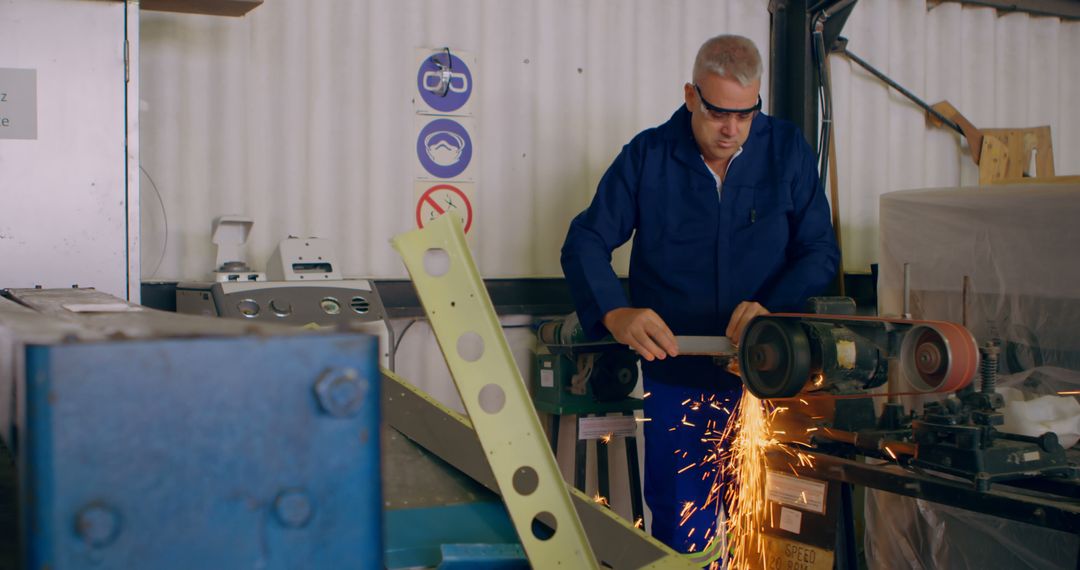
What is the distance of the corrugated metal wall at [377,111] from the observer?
3072 mm

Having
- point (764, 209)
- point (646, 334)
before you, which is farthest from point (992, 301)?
point (646, 334)

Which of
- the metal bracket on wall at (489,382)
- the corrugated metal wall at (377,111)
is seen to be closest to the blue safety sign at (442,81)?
the corrugated metal wall at (377,111)

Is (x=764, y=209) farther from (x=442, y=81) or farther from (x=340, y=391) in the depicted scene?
(x=340, y=391)

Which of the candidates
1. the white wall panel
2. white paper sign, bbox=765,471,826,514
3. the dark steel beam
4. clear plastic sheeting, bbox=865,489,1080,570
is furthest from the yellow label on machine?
the dark steel beam

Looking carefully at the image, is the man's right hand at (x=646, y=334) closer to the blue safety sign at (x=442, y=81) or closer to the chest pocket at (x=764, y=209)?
the chest pocket at (x=764, y=209)

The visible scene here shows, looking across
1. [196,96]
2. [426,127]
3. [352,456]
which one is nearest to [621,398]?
[426,127]

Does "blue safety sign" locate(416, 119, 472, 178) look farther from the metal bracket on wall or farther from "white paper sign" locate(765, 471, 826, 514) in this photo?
the metal bracket on wall

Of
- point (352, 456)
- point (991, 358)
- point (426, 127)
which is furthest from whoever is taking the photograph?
point (426, 127)

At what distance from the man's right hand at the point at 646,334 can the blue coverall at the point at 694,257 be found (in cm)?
16

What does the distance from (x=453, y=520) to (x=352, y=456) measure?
0.51 metres

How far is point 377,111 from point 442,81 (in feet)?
0.91

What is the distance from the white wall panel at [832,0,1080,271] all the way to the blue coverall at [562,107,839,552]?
4.92ft

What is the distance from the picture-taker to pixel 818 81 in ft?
12.9

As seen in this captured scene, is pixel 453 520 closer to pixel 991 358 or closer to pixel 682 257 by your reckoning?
pixel 991 358
